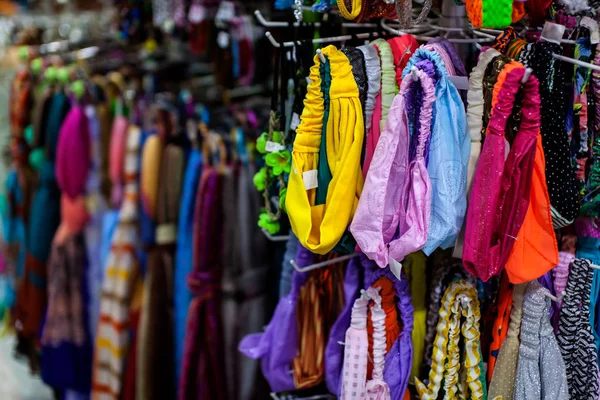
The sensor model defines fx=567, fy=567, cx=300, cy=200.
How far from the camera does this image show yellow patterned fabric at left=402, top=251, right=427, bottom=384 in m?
1.17

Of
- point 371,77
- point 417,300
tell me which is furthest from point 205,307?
point 371,77

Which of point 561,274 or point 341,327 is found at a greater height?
point 561,274

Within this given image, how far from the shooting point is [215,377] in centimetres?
167

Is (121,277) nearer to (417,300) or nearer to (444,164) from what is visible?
(417,300)

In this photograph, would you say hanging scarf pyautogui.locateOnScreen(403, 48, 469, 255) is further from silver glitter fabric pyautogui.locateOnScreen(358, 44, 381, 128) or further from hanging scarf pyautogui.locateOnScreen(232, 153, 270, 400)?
hanging scarf pyautogui.locateOnScreen(232, 153, 270, 400)

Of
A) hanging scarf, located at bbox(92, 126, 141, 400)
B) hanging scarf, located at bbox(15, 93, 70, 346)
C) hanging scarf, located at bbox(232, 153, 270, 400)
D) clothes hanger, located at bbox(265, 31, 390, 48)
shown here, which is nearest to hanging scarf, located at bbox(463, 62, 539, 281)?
clothes hanger, located at bbox(265, 31, 390, 48)

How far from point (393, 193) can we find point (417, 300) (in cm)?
33

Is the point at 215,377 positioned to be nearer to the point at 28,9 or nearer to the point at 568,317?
the point at 568,317

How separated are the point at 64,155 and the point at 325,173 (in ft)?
4.12

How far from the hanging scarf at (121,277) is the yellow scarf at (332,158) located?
100cm

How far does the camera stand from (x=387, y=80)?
3.39ft

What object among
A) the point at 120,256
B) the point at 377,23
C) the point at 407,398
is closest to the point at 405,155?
the point at 377,23

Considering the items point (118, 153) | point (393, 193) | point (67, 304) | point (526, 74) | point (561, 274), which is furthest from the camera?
point (67, 304)

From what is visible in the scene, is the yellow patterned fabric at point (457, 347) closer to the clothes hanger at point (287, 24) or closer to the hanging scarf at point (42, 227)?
the clothes hanger at point (287, 24)
